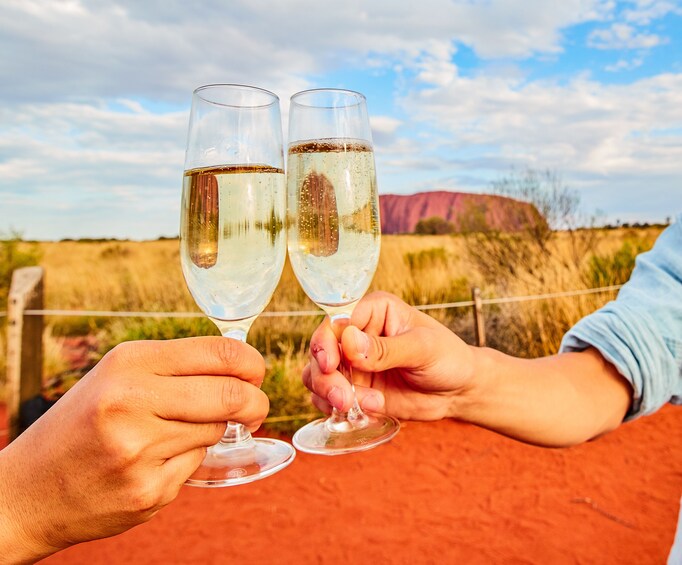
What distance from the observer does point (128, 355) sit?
117cm

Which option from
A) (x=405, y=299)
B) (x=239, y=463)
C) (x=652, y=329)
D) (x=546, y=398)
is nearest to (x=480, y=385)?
(x=546, y=398)

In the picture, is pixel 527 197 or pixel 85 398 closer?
pixel 85 398

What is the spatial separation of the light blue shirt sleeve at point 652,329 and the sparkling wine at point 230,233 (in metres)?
1.33

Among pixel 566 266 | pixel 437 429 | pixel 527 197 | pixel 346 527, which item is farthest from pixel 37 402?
pixel 527 197

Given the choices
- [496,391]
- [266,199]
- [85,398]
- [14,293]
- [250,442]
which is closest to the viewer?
[85,398]

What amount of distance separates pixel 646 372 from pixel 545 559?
10.3ft

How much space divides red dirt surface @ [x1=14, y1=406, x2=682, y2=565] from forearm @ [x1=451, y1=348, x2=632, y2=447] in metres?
2.85

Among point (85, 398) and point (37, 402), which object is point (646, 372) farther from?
point (37, 402)

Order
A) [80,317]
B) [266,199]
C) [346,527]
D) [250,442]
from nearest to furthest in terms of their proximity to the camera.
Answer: [266,199], [250,442], [346,527], [80,317]

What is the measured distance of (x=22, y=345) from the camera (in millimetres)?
6000

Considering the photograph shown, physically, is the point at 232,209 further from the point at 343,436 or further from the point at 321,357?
the point at 343,436

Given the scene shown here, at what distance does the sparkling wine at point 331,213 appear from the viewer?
143 cm

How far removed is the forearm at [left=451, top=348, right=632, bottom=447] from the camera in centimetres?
208

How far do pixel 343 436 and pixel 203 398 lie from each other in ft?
1.95
